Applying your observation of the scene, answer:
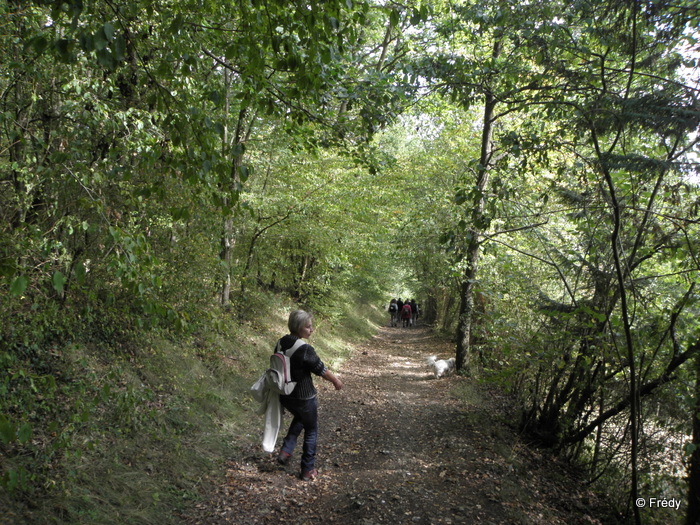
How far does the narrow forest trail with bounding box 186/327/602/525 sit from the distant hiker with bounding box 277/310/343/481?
1.29 feet

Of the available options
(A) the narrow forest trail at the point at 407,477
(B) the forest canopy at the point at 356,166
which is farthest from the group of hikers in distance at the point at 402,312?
(B) the forest canopy at the point at 356,166

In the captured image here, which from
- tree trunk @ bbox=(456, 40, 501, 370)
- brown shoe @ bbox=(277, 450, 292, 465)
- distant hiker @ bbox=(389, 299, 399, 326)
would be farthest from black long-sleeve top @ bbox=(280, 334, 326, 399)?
distant hiker @ bbox=(389, 299, 399, 326)

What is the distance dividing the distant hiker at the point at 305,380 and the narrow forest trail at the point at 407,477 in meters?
0.39

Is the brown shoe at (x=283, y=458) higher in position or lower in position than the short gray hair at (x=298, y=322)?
lower

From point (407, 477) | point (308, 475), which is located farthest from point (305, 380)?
point (407, 477)

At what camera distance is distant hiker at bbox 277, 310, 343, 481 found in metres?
5.12

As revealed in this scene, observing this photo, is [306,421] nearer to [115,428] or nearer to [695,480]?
[115,428]

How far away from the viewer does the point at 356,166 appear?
629 centimetres

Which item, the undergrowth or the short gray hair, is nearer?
the undergrowth

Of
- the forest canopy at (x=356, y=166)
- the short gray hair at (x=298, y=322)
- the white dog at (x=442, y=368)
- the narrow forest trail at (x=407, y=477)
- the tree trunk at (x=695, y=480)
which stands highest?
the forest canopy at (x=356, y=166)

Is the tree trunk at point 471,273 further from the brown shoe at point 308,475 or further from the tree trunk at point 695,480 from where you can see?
the brown shoe at point 308,475

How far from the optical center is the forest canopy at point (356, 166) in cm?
330

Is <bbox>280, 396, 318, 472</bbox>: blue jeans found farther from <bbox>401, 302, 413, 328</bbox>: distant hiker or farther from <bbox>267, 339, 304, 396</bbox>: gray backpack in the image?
<bbox>401, 302, 413, 328</bbox>: distant hiker

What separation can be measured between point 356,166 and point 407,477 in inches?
164
